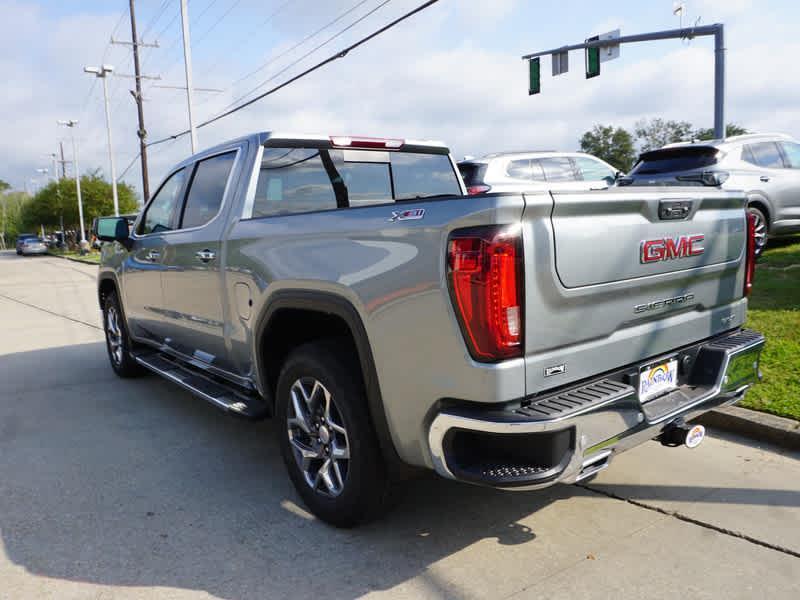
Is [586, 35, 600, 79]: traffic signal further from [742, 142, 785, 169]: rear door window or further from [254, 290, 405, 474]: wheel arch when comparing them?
[254, 290, 405, 474]: wheel arch

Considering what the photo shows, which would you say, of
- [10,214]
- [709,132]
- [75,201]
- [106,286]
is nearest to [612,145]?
[709,132]

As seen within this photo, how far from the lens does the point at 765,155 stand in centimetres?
952

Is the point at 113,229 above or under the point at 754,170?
under

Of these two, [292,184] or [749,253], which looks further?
[292,184]

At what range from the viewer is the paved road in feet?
9.02

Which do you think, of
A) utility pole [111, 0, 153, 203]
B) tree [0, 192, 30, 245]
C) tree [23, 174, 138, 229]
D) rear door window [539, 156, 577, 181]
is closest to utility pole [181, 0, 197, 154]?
utility pole [111, 0, 153, 203]

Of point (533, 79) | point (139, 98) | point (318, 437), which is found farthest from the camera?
point (139, 98)

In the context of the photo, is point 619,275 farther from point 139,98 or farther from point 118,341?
point 139,98

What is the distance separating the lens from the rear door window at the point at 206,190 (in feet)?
13.9

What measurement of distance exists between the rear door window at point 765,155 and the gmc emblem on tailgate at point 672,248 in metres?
7.37

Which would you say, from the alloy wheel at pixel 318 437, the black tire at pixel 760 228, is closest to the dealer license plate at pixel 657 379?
the alloy wheel at pixel 318 437

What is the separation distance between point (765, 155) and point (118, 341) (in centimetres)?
888

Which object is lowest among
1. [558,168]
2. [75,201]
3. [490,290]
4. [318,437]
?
[318,437]

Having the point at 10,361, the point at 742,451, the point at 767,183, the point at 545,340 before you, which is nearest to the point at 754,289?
the point at 767,183
